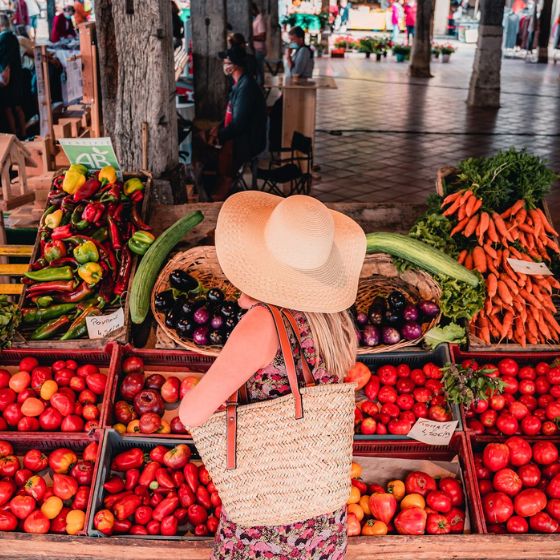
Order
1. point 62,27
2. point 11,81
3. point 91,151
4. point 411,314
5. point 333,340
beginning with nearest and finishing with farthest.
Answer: point 333,340
point 411,314
point 91,151
point 11,81
point 62,27

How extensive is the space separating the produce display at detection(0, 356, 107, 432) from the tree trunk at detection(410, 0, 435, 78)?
14.7 m

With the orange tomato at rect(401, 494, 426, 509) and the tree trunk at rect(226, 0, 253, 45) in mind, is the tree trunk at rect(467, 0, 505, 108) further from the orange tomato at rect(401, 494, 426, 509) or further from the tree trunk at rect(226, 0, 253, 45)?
the orange tomato at rect(401, 494, 426, 509)

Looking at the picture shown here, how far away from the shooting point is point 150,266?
10.7ft

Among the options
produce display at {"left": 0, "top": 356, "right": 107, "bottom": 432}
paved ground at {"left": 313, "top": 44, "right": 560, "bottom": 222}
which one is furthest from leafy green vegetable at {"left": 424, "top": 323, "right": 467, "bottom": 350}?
paved ground at {"left": 313, "top": 44, "right": 560, "bottom": 222}

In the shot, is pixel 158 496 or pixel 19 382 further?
pixel 19 382

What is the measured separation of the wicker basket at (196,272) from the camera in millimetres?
3166

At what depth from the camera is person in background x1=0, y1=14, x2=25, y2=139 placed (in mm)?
7547

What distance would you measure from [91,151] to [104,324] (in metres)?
1.18

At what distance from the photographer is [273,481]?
1.92 metres

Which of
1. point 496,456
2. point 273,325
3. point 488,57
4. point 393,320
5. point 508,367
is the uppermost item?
point 488,57

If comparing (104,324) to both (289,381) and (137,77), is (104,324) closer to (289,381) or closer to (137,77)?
(289,381)

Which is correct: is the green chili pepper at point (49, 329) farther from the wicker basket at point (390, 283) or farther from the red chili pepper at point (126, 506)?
the wicker basket at point (390, 283)

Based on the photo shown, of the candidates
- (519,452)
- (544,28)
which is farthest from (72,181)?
(544,28)

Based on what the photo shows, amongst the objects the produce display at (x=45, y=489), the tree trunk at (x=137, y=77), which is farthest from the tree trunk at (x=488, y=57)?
the produce display at (x=45, y=489)
